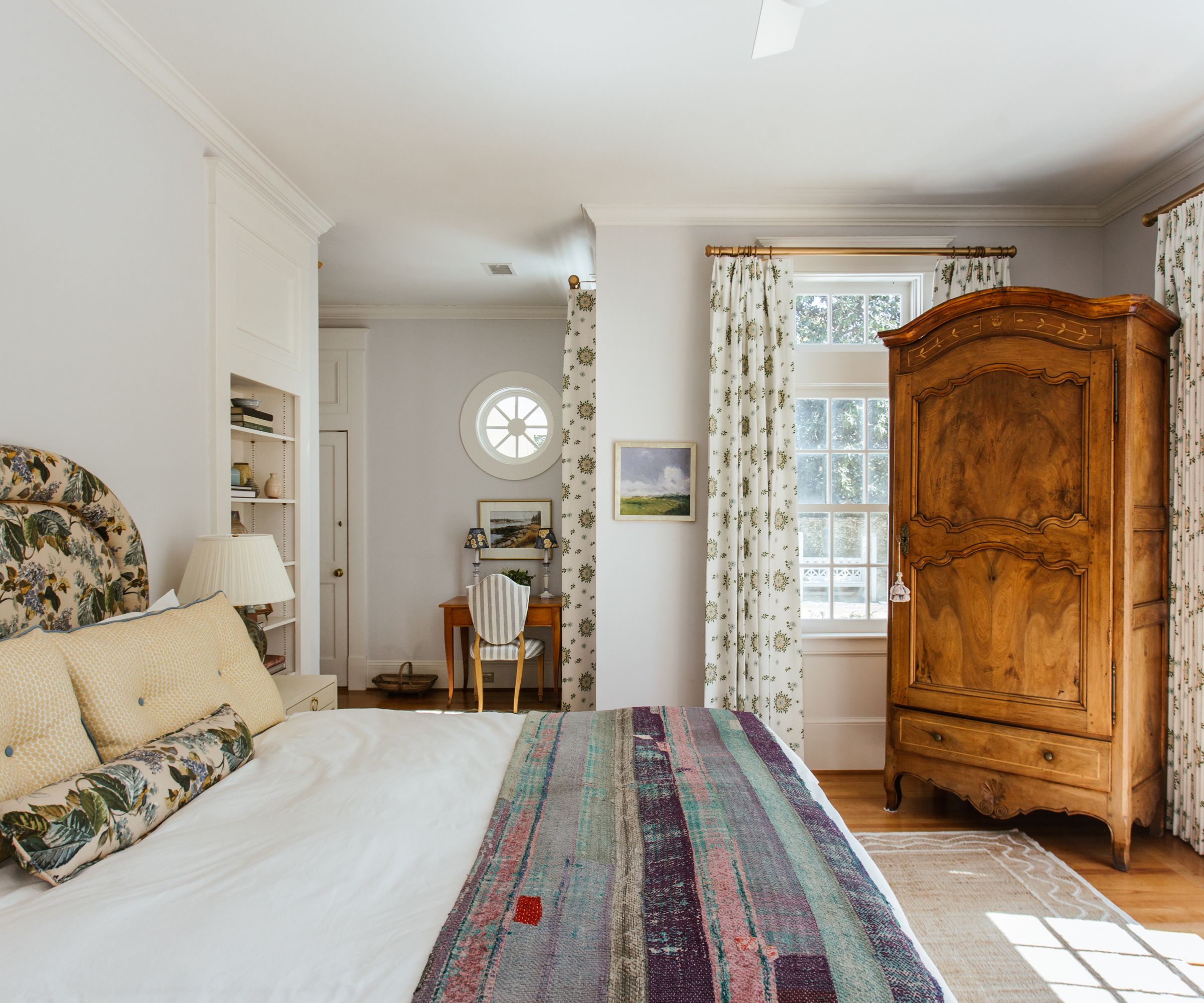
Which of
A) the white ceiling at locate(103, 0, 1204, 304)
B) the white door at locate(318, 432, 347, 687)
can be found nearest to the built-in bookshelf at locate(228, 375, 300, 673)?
the white ceiling at locate(103, 0, 1204, 304)

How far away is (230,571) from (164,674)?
2.45 feet

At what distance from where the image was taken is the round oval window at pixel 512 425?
537 centimetres

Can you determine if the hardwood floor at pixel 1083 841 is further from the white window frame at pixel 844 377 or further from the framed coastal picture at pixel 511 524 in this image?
the framed coastal picture at pixel 511 524

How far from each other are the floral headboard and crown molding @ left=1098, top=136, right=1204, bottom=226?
4234 millimetres

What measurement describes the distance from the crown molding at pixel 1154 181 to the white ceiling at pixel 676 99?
0.17ft

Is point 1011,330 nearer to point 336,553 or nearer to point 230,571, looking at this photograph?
point 230,571

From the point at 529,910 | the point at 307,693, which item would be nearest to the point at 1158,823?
the point at 529,910

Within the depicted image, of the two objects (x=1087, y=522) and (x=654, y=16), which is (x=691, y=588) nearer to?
(x=1087, y=522)

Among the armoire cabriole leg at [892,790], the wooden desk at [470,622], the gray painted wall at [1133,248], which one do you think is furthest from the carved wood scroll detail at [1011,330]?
the wooden desk at [470,622]

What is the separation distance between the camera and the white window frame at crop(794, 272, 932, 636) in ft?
12.1

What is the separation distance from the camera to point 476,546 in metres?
5.16

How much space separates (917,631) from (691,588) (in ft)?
3.51

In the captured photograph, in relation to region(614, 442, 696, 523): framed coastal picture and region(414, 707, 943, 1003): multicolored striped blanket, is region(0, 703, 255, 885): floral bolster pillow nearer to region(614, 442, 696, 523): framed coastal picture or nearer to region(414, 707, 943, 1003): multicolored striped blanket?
region(414, 707, 943, 1003): multicolored striped blanket

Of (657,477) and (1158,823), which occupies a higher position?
(657,477)
